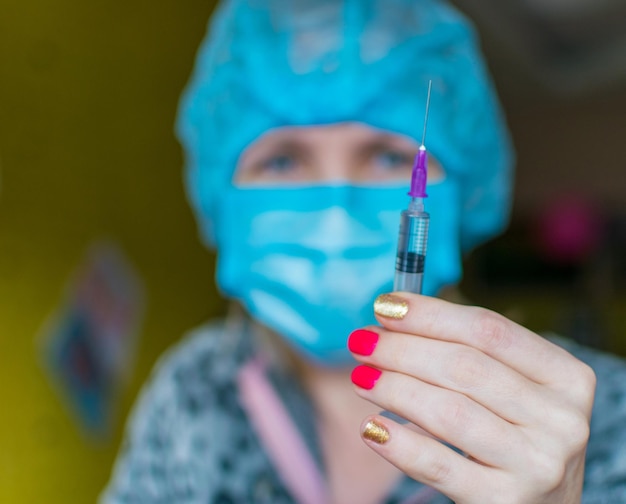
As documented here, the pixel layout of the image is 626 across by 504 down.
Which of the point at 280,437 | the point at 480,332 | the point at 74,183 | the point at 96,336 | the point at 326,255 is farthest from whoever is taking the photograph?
the point at 96,336

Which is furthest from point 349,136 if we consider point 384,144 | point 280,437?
point 280,437

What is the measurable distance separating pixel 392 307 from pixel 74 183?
126cm

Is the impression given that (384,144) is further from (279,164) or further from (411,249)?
(411,249)

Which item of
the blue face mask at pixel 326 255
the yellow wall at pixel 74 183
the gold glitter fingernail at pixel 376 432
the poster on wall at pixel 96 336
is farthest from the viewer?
the poster on wall at pixel 96 336

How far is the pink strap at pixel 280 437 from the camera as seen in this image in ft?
3.00

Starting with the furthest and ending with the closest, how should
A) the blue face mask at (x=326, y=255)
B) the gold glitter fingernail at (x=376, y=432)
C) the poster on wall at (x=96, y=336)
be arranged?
the poster on wall at (x=96, y=336)
the blue face mask at (x=326, y=255)
the gold glitter fingernail at (x=376, y=432)

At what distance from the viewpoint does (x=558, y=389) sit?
51cm

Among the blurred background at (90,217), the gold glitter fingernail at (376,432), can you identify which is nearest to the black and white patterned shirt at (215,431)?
the blurred background at (90,217)

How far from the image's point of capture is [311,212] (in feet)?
2.80

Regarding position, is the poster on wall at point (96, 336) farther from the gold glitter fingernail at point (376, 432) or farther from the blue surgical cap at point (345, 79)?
the gold glitter fingernail at point (376, 432)

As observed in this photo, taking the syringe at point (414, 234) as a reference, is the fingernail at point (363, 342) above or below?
below

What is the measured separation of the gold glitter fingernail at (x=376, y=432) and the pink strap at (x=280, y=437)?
0.45 metres

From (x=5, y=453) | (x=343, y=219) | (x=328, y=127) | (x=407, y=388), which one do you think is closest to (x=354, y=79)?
(x=328, y=127)

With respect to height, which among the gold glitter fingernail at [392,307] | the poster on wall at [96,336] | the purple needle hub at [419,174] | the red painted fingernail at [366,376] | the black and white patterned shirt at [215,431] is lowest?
the poster on wall at [96,336]
